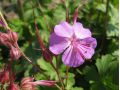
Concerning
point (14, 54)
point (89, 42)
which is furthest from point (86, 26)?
point (14, 54)

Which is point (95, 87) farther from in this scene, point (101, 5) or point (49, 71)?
point (101, 5)

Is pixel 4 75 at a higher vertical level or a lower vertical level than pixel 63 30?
lower

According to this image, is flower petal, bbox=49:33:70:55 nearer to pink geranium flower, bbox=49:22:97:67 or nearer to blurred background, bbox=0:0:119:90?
pink geranium flower, bbox=49:22:97:67

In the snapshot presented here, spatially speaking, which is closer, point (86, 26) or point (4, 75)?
point (4, 75)

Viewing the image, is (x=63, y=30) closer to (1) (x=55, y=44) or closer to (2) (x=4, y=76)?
(1) (x=55, y=44)

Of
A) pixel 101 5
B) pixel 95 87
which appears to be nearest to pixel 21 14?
pixel 101 5
